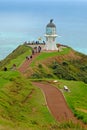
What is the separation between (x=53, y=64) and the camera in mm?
53281

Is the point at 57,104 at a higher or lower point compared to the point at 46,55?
higher

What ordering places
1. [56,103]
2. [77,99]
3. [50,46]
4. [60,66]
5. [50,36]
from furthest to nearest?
[50,46] → [50,36] → [60,66] → [77,99] → [56,103]

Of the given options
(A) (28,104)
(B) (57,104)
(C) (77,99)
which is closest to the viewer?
(A) (28,104)

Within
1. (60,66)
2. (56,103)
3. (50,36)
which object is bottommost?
(60,66)

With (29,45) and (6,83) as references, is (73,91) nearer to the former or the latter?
(6,83)

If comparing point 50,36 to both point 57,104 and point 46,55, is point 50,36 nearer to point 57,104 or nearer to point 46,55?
point 46,55

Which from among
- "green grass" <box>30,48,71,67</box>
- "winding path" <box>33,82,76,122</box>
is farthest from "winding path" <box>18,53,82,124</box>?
"green grass" <box>30,48,71,67</box>

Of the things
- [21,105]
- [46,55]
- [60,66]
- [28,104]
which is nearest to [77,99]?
[28,104]

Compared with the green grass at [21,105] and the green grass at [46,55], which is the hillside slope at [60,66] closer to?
the green grass at [46,55]

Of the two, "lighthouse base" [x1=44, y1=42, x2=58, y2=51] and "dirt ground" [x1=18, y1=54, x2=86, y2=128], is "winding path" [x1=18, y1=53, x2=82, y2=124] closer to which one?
"dirt ground" [x1=18, y1=54, x2=86, y2=128]

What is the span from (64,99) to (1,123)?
379 inches

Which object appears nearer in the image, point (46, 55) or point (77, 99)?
point (77, 99)

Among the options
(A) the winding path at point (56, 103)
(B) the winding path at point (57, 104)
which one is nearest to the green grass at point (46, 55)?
(A) the winding path at point (56, 103)

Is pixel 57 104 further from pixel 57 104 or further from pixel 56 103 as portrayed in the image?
pixel 56 103
